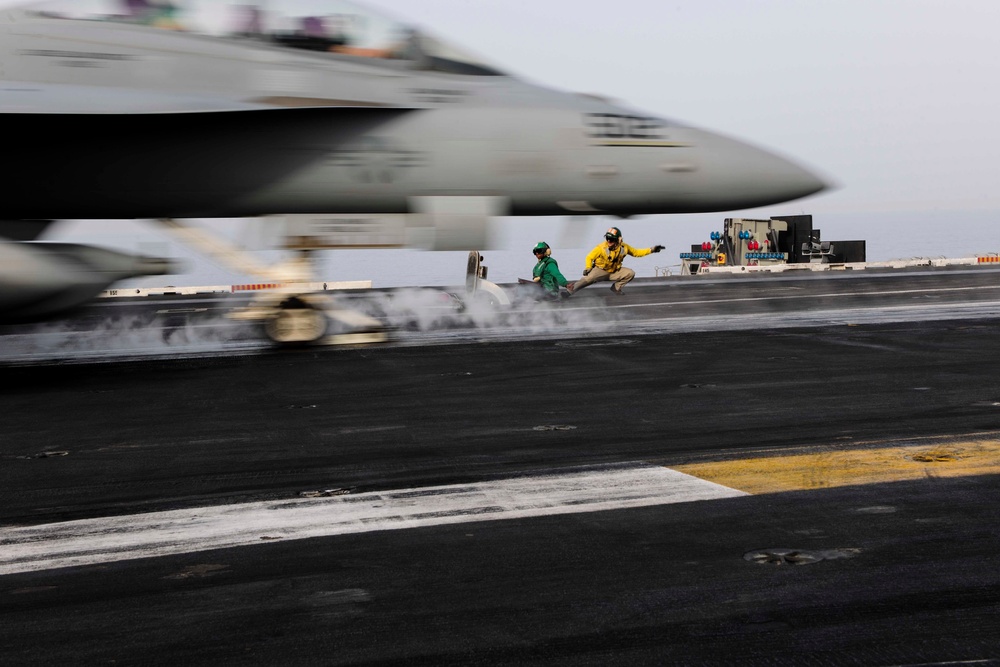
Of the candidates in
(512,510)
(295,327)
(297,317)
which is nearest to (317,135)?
(297,317)

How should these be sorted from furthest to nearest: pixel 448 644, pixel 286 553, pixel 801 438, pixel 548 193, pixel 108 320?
pixel 108 320, pixel 548 193, pixel 801 438, pixel 286 553, pixel 448 644

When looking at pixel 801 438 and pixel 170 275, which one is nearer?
pixel 801 438

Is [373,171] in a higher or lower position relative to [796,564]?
higher

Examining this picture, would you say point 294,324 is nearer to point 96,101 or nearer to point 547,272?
point 96,101

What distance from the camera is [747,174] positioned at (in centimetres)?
1392

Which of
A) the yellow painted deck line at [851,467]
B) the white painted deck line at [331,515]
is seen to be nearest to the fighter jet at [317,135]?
the yellow painted deck line at [851,467]

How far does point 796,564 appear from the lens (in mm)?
5137

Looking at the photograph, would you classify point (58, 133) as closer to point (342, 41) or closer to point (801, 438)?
point (342, 41)

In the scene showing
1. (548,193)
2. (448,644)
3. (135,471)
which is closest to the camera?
(448,644)

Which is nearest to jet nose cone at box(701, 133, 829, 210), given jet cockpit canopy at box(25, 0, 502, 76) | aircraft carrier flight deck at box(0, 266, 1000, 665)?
aircraft carrier flight deck at box(0, 266, 1000, 665)

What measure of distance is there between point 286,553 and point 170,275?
29.4 feet

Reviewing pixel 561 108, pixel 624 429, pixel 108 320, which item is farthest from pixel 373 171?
pixel 108 320

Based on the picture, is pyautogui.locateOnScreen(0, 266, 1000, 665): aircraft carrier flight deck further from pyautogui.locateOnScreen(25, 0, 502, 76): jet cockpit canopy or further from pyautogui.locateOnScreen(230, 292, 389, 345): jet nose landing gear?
pyautogui.locateOnScreen(25, 0, 502, 76): jet cockpit canopy

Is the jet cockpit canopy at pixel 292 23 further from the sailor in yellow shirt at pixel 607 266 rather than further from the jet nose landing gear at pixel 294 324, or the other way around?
the sailor in yellow shirt at pixel 607 266
